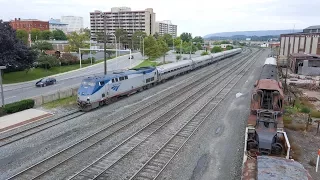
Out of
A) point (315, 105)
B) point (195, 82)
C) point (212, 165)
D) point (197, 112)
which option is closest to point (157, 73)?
point (195, 82)

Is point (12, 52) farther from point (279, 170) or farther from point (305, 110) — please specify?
point (279, 170)

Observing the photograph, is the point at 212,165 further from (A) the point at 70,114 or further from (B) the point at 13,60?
(B) the point at 13,60

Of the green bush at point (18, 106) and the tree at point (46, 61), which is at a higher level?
the tree at point (46, 61)

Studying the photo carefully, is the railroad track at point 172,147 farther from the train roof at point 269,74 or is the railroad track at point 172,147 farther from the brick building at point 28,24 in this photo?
the brick building at point 28,24

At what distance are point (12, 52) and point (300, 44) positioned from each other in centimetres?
6872

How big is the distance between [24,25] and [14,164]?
187 meters

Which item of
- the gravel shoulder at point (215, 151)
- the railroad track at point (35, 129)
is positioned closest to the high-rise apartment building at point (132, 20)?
the railroad track at point (35, 129)

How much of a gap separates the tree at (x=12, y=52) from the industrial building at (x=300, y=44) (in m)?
58.2

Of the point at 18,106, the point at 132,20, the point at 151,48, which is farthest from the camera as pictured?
the point at 132,20

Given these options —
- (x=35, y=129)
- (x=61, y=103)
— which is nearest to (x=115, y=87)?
(x=61, y=103)

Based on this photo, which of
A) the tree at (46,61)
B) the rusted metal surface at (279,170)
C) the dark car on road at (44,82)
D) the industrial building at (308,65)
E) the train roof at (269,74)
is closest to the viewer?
the rusted metal surface at (279,170)

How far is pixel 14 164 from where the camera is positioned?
15.7 m

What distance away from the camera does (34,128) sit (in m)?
21.9

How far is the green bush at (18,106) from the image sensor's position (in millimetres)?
25638
